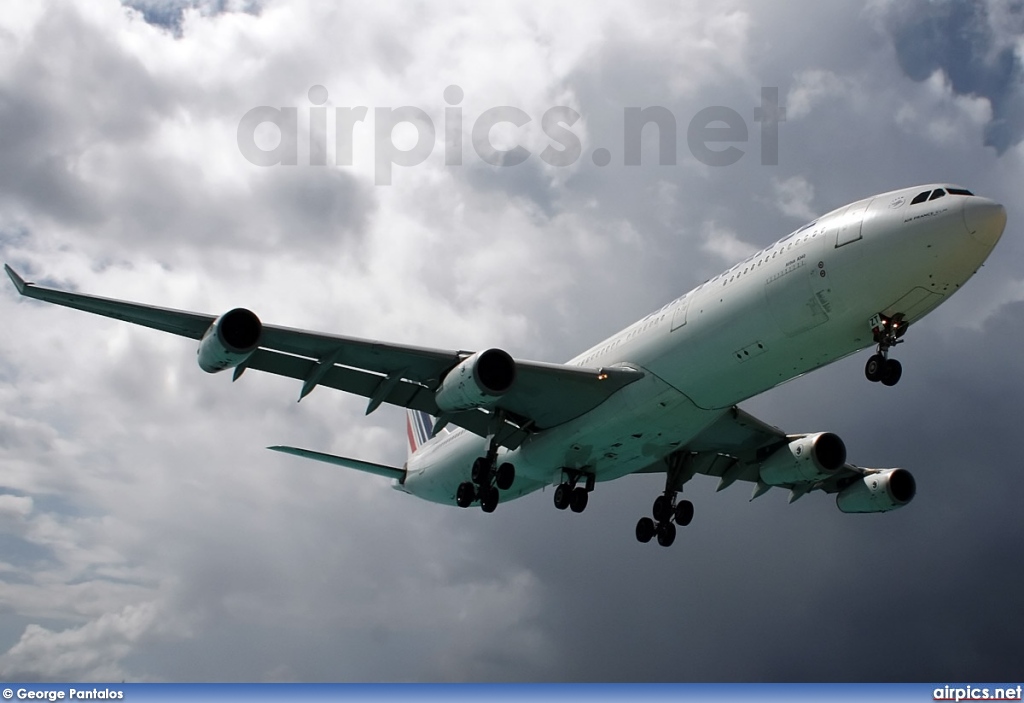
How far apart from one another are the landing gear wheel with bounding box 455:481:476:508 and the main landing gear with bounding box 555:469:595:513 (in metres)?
2.73

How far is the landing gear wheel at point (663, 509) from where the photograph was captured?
32.9 meters

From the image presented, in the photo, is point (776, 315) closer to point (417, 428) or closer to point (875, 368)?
point (875, 368)

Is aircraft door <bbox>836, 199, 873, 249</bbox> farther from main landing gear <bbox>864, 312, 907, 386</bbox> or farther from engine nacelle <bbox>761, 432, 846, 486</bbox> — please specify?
engine nacelle <bbox>761, 432, 846, 486</bbox>

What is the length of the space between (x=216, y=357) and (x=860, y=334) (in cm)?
1558

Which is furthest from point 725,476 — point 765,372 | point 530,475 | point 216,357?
point 216,357

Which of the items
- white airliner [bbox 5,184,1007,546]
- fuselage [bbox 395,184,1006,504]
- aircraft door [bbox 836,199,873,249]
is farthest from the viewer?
aircraft door [bbox 836,199,873,249]

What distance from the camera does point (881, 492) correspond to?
3397 cm

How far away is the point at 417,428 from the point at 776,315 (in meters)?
21.5

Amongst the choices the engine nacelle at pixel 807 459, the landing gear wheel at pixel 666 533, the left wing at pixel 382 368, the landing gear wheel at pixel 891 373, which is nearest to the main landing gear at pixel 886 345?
the landing gear wheel at pixel 891 373

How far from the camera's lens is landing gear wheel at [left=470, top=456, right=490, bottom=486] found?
28.6 m

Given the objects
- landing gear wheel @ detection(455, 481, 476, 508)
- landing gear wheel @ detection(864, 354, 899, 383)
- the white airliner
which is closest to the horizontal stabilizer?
the white airliner

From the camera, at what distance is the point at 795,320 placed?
71.9 ft

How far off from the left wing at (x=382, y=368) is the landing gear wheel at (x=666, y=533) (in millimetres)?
7083

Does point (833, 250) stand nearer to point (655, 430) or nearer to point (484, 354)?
point (655, 430)
